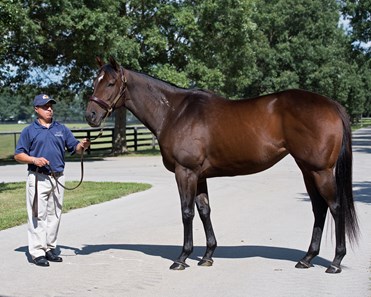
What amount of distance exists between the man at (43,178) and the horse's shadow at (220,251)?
68cm

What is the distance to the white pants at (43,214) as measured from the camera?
758 cm

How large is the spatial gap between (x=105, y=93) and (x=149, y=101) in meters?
0.54

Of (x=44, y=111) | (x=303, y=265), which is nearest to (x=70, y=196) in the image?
(x=44, y=111)

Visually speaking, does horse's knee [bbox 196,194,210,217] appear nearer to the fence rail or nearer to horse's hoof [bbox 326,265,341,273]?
horse's hoof [bbox 326,265,341,273]

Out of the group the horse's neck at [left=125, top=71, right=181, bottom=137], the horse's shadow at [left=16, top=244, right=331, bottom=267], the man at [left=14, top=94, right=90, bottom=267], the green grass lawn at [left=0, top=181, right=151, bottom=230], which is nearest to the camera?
the man at [left=14, top=94, right=90, bottom=267]

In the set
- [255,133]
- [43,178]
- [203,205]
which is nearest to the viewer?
[255,133]

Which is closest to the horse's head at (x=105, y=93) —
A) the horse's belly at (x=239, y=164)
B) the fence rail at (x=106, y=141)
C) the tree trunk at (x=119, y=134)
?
the horse's belly at (x=239, y=164)

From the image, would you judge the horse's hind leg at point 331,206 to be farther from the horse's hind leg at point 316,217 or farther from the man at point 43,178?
the man at point 43,178

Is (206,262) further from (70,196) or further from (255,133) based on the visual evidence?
(70,196)

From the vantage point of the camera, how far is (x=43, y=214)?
7.60 meters

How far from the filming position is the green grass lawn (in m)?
11.2

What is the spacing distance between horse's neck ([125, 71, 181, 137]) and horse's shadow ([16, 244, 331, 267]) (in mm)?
1620

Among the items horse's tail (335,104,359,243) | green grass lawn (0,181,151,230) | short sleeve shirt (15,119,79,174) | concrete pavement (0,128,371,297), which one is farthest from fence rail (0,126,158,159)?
horse's tail (335,104,359,243)

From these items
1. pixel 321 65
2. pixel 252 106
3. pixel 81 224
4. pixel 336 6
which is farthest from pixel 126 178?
pixel 336 6
